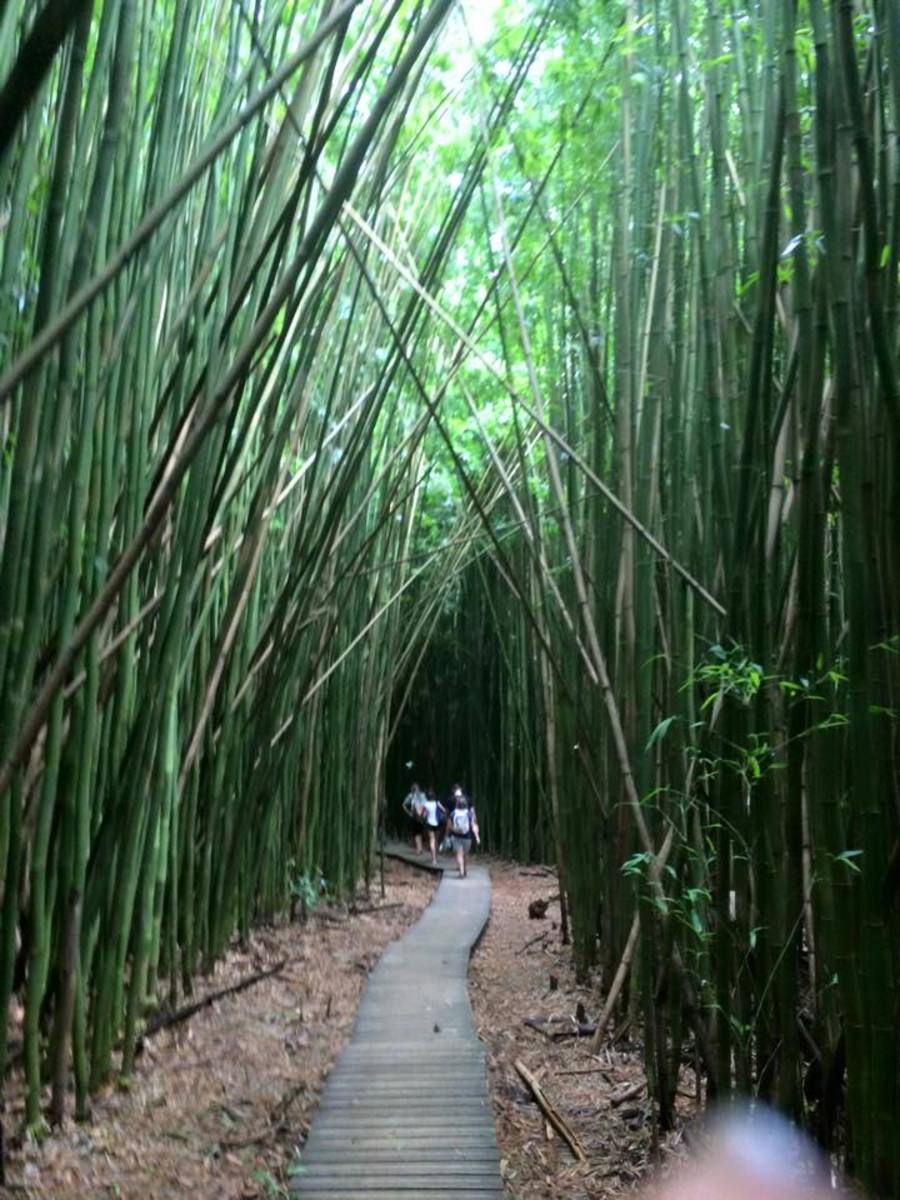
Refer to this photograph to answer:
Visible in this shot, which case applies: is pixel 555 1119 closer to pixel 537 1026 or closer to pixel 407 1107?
pixel 407 1107

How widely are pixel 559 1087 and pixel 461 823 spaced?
16.8 ft

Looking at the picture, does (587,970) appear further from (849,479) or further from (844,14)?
(844,14)

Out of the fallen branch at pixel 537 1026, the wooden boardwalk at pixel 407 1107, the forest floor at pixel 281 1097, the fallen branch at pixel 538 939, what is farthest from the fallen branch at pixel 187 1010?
the fallen branch at pixel 538 939

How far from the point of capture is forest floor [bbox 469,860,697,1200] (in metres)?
2.32

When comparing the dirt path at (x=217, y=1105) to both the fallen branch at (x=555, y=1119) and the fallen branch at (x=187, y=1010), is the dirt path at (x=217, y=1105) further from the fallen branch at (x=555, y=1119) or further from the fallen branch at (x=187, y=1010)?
the fallen branch at (x=555, y=1119)

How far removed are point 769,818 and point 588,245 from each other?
2.76 metres

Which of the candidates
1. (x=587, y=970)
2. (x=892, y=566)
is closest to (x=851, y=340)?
(x=892, y=566)

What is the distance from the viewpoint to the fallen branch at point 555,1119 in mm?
2471

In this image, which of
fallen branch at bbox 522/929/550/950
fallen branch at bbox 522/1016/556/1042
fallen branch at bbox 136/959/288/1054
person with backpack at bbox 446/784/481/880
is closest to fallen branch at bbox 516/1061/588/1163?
fallen branch at bbox 522/1016/556/1042

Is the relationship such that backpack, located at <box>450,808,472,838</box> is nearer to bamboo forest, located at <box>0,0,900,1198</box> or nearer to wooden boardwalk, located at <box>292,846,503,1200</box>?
bamboo forest, located at <box>0,0,900,1198</box>

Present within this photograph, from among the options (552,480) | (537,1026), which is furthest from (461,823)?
(552,480)

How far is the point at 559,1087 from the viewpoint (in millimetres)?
2922

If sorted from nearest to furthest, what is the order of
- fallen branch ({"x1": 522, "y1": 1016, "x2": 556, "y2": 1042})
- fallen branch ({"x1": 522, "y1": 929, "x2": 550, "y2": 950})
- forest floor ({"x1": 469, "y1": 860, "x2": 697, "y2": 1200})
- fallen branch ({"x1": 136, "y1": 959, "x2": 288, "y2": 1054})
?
forest floor ({"x1": 469, "y1": 860, "x2": 697, "y2": 1200})
fallen branch ({"x1": 136, "y1": 959, "x2": 288, "y2": 1054})
fallen branch ({"x1": 522, "y1": 1016, "x2": 556, "y2": 1042})
fallen branch ({"x1": 522, "y1": 929, "x2": 550, "y2": 950})

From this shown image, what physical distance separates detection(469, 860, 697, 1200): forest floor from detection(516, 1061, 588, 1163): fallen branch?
0.02 metres
